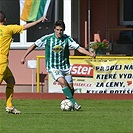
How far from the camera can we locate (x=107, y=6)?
24828 millimetres

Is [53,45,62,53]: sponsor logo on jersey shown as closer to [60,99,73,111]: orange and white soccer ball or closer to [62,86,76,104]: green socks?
[62,86,76,104]: green socks

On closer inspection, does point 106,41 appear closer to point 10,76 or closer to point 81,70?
point 81,70

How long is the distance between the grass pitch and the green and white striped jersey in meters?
1.05

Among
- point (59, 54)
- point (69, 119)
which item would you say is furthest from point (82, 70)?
point (69, 119)

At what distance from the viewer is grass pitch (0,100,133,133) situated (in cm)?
1234

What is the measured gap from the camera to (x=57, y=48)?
16.0 meters

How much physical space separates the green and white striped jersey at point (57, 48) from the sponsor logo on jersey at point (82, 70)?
5148 millimetres

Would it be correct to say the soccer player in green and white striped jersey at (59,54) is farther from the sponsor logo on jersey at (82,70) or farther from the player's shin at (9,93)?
the sponsor logo on jersey at (82,70)

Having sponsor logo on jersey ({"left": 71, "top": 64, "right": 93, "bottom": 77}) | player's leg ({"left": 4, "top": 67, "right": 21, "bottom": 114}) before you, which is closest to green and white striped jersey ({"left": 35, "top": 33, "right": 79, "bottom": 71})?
player's leg ({"left": 4, "top": 67, "right": 21, "bottom": 114})

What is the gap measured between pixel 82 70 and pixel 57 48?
17.5ft

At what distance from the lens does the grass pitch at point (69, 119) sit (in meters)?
12.3

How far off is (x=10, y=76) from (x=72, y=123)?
7.55 feet

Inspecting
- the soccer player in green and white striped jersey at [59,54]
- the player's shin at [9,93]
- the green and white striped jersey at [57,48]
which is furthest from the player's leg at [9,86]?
the green and white striped jersey at [57,48]

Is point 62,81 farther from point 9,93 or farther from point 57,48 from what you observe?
point 9,93
